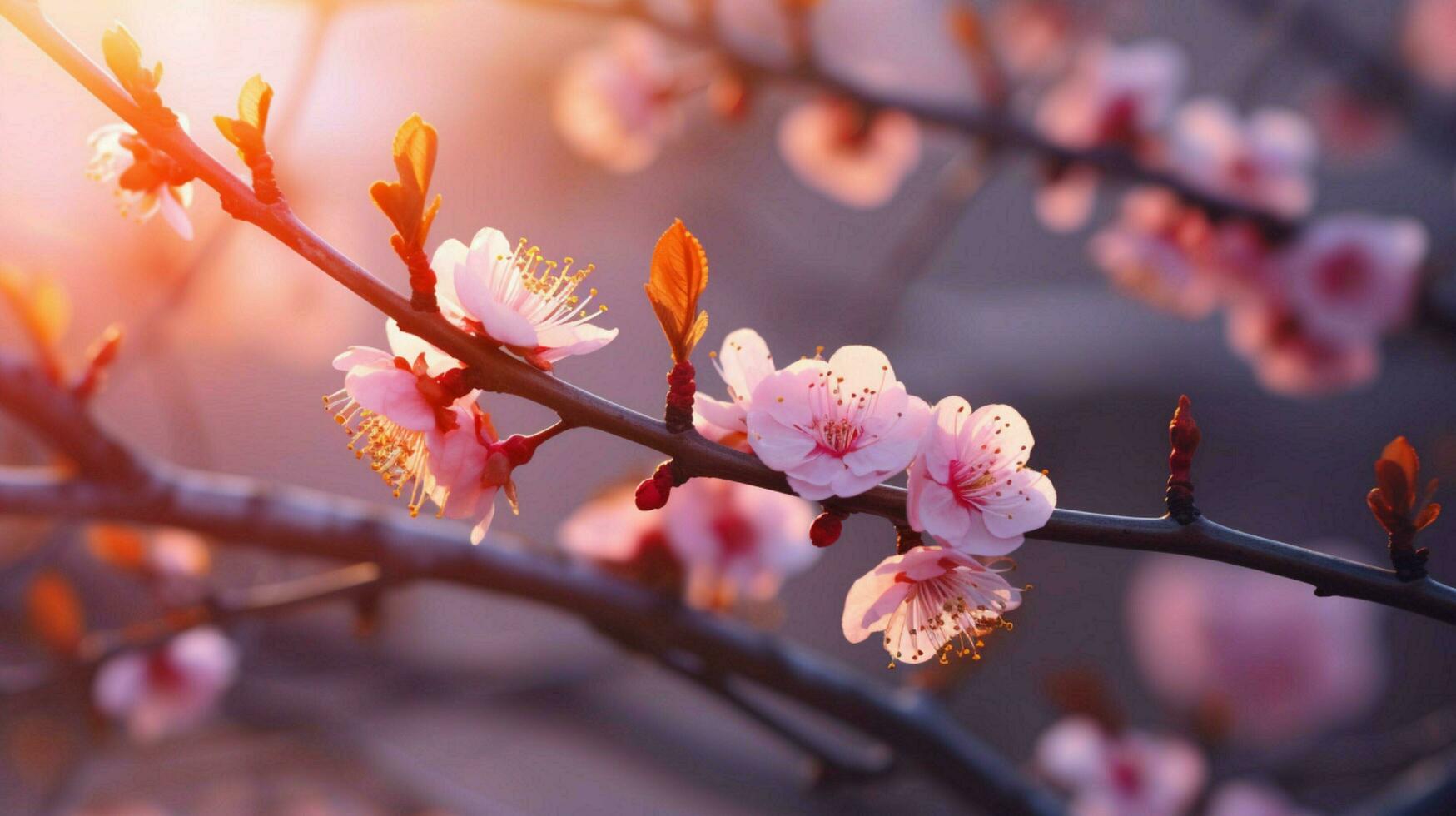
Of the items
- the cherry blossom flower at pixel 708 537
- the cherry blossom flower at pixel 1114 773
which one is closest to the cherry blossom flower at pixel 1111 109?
the cherry blossom flower at pixel 708 537

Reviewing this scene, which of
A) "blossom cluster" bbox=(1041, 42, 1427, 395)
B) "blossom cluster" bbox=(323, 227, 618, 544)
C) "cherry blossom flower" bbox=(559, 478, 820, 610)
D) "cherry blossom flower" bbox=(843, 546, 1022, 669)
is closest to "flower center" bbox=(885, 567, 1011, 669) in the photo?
"cherry blossom flower" bbox=(843, 546, 1022, 669)

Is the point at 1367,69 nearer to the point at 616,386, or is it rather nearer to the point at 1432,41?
the point at 1432,41

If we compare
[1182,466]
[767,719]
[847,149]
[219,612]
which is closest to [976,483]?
[1182,466]

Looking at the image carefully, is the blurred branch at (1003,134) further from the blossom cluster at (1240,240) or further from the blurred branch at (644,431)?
the blurred branch at (644,431)

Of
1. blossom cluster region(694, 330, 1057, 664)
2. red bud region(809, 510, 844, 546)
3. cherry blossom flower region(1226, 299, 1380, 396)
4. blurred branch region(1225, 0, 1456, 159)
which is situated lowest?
red bud region(809, 510, 844, 546)

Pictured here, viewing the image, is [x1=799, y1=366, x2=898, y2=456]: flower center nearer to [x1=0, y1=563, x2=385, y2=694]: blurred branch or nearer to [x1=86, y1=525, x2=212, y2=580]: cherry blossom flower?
[x1=0, y1=563, x2=385, y2=694]: blurred branch

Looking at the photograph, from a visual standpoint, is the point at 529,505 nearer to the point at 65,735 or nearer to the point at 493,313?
the point at 65,735
